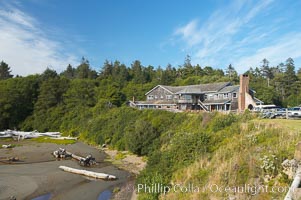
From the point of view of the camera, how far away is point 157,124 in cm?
3584

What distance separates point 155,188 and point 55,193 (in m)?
8.83

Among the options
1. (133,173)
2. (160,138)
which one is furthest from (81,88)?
(133,173)

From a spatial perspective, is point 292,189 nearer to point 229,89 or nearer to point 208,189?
point 208,189

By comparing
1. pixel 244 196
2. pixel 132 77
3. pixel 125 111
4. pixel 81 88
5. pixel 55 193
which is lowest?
pixel 55 193

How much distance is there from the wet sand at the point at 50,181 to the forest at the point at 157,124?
4349mm

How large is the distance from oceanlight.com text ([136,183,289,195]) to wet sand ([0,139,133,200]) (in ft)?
10.5

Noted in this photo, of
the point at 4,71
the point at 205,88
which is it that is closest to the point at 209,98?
the point at 205,88

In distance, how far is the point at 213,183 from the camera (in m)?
13.9

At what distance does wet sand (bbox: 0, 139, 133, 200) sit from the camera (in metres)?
19.0

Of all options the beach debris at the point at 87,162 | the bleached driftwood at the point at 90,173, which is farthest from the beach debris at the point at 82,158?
the bleached driftwood at the point at 90,173

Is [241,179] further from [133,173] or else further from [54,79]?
[54,79]

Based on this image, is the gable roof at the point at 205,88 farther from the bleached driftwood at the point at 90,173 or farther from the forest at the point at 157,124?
the bleached driftwood at the point at 90,173

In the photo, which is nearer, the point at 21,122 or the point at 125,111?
the point at 125,111

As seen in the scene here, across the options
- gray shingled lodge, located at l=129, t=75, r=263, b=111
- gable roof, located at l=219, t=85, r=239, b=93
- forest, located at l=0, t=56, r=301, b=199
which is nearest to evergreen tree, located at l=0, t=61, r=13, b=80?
forest, located at l=0, t=56, r=301, b=199
